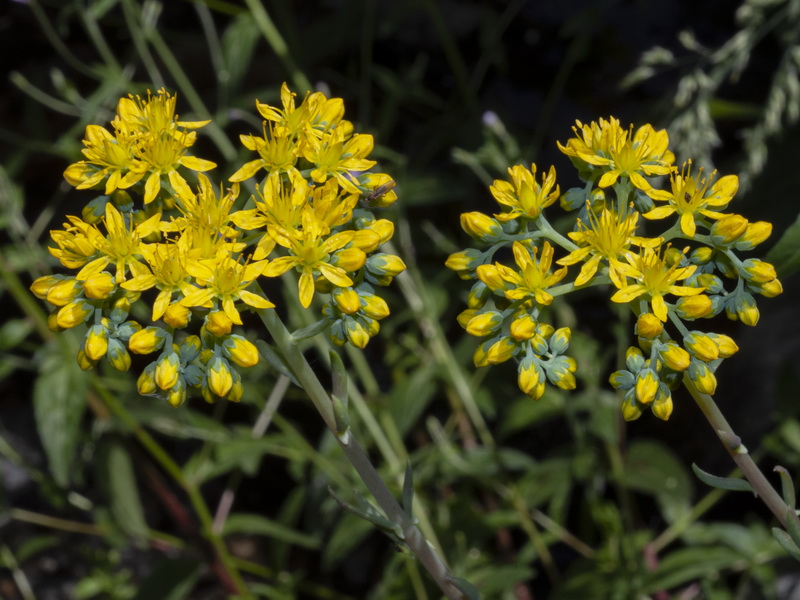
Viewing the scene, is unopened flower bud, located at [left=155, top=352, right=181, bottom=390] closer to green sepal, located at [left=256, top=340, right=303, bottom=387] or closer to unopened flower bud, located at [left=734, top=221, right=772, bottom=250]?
green sepal, located at [left=256, top=340, right=303, bottom=387]

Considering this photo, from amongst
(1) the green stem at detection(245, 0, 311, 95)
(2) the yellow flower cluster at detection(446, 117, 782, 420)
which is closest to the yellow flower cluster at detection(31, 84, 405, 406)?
(2) the yellow flower cluster at detection(446, 117, 782, 420)

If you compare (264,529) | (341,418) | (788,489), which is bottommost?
(264,529)

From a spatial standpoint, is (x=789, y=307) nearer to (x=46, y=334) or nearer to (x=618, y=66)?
(x=618, y=66)

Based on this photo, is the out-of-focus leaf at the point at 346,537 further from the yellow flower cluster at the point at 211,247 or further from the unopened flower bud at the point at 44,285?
the unopened flower bud at the point at 44,285

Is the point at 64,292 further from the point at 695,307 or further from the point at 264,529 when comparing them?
the point at 264,529

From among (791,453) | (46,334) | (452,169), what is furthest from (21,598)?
(791,453)

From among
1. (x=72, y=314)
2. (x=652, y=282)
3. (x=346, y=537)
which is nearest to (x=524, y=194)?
(x=652, y=282)
